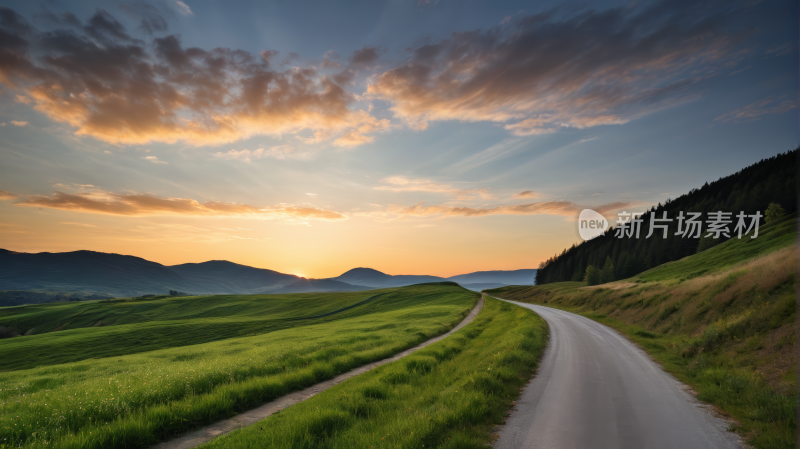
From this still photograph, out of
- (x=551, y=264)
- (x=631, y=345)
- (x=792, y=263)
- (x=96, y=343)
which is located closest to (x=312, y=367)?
(x=631, y=345)

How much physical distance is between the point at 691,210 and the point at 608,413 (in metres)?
180

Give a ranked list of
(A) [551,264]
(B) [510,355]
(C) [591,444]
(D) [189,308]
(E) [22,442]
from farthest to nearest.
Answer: (A) [551,264] → (D) [189,308] → (B) [510,355] → (E) [22,442] → (C) [591,444]

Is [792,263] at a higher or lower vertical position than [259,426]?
higher

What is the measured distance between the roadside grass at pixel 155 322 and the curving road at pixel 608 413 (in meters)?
58.0

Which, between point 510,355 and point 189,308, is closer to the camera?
point 510,355

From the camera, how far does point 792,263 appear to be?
1880cm

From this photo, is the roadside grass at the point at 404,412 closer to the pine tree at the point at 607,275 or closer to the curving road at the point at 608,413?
the curving road at the point at 608,413

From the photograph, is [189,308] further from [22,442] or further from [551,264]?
[551,264]

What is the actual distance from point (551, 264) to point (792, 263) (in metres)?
190

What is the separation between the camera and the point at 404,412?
984 centimetres

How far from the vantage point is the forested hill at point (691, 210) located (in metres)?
105

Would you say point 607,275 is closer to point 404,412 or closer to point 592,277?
point 592,277

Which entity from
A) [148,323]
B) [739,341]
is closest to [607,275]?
[739,341]

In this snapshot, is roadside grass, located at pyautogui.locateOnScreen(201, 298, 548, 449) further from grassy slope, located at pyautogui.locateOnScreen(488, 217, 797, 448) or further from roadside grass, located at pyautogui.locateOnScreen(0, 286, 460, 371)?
roadside grass, located at pyautogui.locateOnScreen(0, 286, 460, 371)
